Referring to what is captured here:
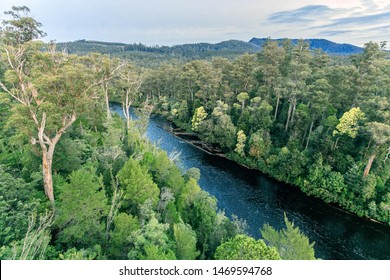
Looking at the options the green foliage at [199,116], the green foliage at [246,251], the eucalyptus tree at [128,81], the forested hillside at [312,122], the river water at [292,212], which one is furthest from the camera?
the green foliage at [199,116]

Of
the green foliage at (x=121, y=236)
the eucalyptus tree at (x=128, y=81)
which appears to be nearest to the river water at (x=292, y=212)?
the eucalyptus tree at (x=128, y=81)

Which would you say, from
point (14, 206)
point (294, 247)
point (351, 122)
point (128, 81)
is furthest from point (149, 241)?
point (351, 122)

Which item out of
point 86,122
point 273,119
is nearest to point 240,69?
point 273,119

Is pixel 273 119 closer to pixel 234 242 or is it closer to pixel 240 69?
pixel 240 69

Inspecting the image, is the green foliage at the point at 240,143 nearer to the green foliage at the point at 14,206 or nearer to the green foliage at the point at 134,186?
the green foliage at the point at 134,186

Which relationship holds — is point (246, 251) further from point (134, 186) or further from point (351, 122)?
point (351, 122)

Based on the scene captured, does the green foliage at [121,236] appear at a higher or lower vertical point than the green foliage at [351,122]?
lower
